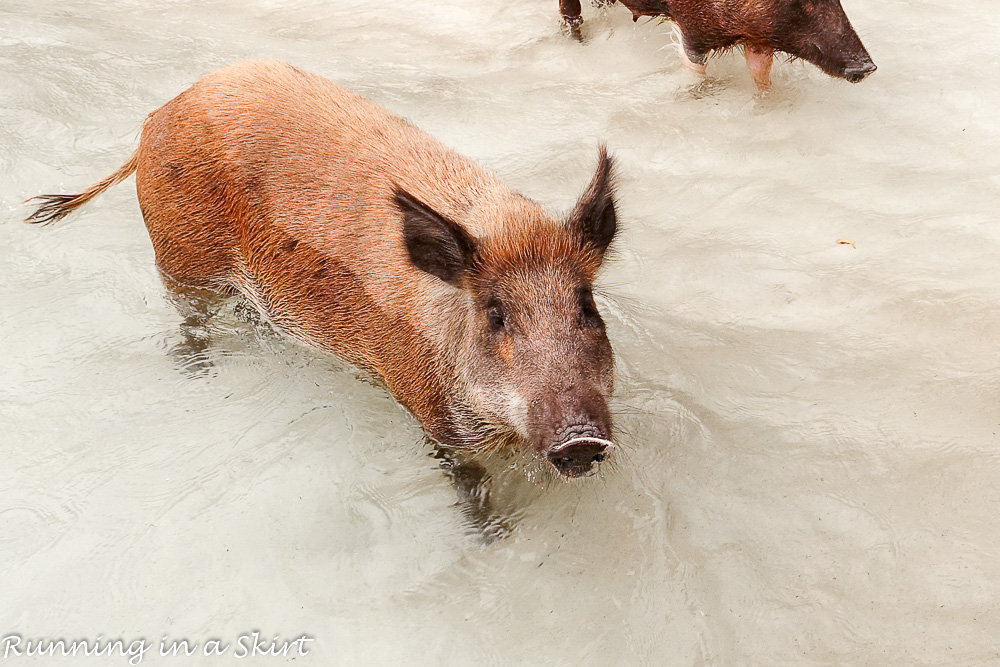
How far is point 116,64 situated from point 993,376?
634 cm

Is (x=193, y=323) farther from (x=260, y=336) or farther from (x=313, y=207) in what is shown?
(x=313, y=207)

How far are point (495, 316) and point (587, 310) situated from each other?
0.35 meters

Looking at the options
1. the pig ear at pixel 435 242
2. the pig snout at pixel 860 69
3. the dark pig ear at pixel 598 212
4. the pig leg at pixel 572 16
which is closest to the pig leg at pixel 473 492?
the pig ear at pixel 435 242

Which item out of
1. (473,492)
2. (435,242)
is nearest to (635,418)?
(473,492)

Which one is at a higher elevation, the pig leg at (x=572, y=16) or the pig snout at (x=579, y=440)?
the pig leg at (x=572, y=16)

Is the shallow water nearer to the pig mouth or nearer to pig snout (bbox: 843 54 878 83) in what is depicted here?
pig snout (bbox: 843 54 878 83)

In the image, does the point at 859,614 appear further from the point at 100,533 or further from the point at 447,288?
the point at 100,533

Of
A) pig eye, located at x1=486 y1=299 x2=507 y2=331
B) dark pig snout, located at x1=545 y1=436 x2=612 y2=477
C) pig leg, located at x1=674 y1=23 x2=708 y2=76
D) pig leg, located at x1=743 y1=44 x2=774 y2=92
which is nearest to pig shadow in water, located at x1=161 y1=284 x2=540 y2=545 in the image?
pig eye, located at x1=486 y1=299 x2=507 y2=331

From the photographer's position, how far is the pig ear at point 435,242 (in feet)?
11.2

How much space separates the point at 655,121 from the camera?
630cm

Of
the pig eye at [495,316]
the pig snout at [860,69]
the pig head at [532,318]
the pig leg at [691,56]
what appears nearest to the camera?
the pig head at [532,318]

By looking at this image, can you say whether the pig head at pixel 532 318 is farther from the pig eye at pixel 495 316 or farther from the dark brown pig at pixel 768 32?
the dark brown pig at pixel 768 32

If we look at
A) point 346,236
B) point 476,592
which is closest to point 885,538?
point 476,592

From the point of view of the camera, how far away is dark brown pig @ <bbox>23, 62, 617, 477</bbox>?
3.36m
